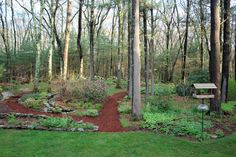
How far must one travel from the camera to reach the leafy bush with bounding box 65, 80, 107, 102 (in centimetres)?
1412

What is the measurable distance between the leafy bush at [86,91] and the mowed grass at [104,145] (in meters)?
5.50

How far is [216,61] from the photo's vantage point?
1171cm

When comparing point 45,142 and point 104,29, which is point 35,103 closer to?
point 45,142

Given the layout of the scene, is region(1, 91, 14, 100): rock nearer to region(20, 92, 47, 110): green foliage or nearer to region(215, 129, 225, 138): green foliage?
region(20, 92, 47, 110): green foliage

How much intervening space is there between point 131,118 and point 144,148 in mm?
3183

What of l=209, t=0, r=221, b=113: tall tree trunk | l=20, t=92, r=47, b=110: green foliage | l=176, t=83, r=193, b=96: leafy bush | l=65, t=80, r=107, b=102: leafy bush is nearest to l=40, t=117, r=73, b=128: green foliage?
l=20, t=92, r=47, b=110: green foliage

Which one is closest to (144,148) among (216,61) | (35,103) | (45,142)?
(45,142)

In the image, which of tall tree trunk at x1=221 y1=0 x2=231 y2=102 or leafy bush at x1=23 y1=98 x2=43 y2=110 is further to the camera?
tall tree trunk at x1=221 y1=0 x2=231 y2=102

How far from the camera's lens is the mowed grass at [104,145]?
7109 millimetres

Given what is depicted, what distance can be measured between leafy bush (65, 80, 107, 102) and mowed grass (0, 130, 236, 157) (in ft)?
18.0

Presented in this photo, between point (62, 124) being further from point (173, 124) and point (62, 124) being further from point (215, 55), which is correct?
point (215, 55)

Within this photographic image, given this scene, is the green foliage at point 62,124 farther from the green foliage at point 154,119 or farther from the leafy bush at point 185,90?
the leafy bush at point 185,90

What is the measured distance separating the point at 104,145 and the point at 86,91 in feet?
22.0

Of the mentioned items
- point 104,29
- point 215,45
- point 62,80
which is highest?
point 104,29
